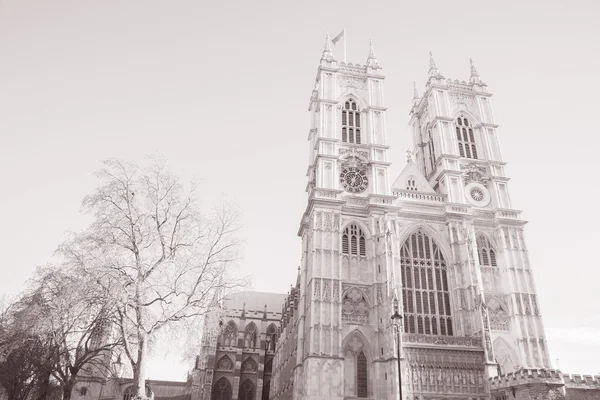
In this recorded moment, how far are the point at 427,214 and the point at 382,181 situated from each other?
4.58 m

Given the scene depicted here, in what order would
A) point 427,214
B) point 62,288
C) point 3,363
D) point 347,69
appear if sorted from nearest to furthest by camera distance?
1. point 62,288
2. point 3,363
3. point 427,214
4. point 347,69

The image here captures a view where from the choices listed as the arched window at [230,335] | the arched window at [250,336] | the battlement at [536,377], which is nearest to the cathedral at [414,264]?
the battlement at [536,377]

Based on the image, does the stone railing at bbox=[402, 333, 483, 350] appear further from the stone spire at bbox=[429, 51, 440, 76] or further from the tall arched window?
the stone spire at bbox=[429, 51, 440, 76]

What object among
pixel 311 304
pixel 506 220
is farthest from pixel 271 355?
pixel 506 220

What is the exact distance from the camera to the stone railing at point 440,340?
30.7 m

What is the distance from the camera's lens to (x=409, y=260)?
35594mm

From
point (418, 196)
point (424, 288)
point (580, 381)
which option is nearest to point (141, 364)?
point (424, 288)

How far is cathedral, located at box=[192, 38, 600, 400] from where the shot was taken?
97.8ft

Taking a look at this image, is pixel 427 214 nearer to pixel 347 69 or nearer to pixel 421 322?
pixel 421 322

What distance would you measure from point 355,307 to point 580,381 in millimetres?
14355

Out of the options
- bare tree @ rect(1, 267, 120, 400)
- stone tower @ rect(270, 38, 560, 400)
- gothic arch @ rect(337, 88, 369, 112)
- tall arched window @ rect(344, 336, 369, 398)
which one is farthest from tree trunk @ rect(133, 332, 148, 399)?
gothic arch @ rect(337, 88, 369, 112)

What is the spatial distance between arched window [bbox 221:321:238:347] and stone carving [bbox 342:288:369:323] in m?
31.7

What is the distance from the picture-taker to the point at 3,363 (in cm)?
2278

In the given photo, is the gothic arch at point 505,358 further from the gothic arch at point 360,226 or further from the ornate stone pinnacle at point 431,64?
the ornate stone pinnacle at point 431,64
